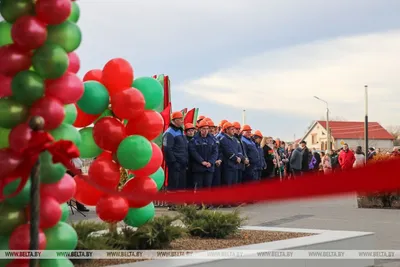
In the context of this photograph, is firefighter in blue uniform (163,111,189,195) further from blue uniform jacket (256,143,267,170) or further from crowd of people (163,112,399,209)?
blue uniform jacket (256,143,267,170)

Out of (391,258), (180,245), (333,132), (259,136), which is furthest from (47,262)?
(333,132)

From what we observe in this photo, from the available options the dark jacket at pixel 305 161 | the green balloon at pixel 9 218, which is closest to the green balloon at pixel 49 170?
the green balloon at pixel 9 218

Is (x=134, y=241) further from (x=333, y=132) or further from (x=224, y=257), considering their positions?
(x=333, y=132)

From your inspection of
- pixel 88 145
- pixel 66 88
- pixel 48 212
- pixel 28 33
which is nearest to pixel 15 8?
pixel 28 33

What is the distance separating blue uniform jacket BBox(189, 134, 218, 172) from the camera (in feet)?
51.5

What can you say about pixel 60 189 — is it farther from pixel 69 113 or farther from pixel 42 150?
pixel 42 150

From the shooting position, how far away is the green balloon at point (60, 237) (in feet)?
17.3

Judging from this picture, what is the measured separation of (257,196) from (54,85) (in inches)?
106

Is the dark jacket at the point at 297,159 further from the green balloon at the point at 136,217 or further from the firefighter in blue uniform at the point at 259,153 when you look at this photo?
the green balloon at the point at 136,217

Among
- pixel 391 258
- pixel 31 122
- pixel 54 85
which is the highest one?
pixel 54 85

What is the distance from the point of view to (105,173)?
707 centimetres

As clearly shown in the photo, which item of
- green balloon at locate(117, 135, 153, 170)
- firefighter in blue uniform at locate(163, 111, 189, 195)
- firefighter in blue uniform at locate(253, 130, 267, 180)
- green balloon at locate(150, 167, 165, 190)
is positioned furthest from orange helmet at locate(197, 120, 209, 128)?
green balloon at locate(117, 135, 153, 170)

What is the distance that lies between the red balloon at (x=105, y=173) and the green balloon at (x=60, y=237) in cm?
157

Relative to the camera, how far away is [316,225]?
491 inches
